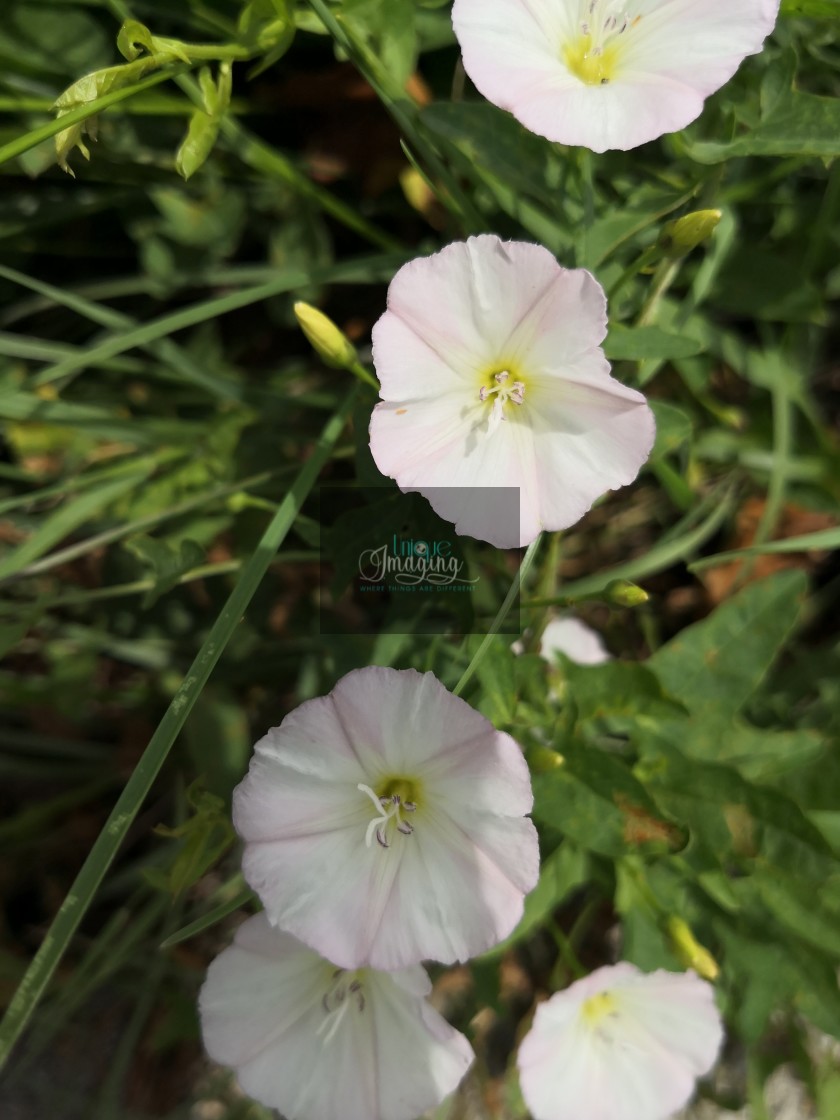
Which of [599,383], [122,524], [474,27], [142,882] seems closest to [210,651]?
[599,383]

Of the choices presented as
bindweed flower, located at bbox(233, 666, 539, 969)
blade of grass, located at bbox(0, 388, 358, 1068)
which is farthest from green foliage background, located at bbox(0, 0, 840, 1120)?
bindweed flower, located at bbox(233, 666, 539, 969)

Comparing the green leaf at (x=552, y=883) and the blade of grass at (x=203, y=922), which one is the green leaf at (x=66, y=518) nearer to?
the blade of grass at (x=203, y=922)

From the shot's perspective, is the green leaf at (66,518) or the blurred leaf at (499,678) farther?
the green leaf at (66,518)

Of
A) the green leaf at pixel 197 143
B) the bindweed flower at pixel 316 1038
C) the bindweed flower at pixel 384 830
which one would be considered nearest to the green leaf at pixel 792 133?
the green leaf at pixel 197 143

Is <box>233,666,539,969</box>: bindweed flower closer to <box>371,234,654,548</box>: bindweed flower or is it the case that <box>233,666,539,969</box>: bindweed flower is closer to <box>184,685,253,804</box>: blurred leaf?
<box>371,234,654,548</box>: bindweed flower

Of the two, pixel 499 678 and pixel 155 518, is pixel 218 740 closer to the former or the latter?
pixel 155 518

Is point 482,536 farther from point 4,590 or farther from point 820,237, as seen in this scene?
point 4,590
